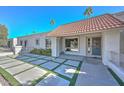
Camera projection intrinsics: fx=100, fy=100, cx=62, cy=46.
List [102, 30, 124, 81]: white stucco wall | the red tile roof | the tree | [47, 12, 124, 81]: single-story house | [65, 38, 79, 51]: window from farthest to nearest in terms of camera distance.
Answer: the tree → [65, 38, 79, 51]: window → the red tile roof → [102, 30, 124, 81]: white stucco wall → [47, 12, 124, 81]: single-story house

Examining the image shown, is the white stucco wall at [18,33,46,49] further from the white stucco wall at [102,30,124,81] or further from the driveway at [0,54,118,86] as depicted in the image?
the white stucco wall at [102,30,124,81]

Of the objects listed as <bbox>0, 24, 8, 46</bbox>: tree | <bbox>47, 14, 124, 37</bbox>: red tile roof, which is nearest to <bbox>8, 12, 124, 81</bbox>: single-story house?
<bbox>47, 14, 124, 37</bbox>: red tile roof

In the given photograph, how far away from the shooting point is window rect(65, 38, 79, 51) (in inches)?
496

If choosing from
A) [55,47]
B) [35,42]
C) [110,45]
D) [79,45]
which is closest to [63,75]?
[110,45]

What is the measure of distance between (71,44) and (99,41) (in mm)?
3660

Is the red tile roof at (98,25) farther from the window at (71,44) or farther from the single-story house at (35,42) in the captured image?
the single-story house at (35,42)

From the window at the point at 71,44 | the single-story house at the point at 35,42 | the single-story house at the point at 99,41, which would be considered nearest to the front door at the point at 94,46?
the single-story house at the point at 99,41

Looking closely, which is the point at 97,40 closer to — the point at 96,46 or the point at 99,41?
the point at 99,41

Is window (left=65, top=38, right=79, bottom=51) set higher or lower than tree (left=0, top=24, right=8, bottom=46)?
lower

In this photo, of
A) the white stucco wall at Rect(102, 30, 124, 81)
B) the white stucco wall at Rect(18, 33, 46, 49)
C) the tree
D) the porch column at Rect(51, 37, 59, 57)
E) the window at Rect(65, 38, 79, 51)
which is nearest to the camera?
the white stucco wall at Rect(102, 30, 124, 81)

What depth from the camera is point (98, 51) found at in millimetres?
10844
